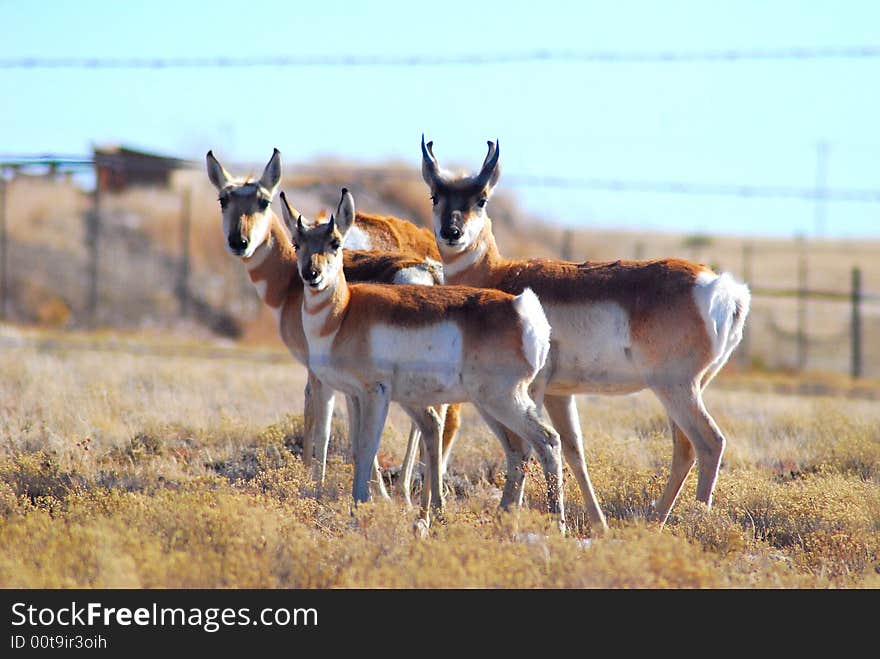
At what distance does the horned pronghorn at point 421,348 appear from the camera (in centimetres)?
795

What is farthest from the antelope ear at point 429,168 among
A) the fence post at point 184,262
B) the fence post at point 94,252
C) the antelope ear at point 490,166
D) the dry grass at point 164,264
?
the fence post at point 184,262

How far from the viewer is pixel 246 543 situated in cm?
714

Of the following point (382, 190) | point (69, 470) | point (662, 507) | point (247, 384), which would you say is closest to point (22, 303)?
point (382, 190)

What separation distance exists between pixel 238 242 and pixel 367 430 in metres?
2.12

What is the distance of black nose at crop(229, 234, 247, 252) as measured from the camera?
930 cm

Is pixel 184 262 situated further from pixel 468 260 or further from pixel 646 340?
pixel 646 340

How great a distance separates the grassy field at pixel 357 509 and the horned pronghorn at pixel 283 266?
0.48 metres

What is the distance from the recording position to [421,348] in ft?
26.3

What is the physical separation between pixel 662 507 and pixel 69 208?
83.6 ft

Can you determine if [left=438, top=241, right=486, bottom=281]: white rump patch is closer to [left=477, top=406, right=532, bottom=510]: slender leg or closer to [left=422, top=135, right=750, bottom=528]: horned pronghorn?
[left=422, top=135, right=750, bottom=528]: horned pronghorn

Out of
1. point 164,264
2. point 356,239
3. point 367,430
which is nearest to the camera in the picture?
point 367,430

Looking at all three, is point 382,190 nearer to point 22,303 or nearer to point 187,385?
point 22,303

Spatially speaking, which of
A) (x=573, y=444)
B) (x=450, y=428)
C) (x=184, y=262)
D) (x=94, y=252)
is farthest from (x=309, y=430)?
(x=184, y=262)

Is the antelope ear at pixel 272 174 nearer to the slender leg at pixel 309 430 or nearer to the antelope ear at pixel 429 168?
the antelope ear at pixel 429 168
